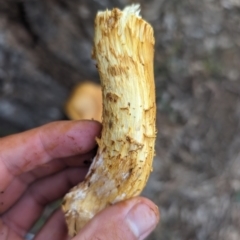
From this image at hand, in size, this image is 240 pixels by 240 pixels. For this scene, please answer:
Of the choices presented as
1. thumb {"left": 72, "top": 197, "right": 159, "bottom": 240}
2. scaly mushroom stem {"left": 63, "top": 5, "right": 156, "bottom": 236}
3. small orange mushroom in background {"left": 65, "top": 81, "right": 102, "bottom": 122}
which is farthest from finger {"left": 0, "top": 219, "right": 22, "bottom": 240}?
small orange mushroom in background {"left": 65, "top": 81, "right": 102, "bottom": 122}

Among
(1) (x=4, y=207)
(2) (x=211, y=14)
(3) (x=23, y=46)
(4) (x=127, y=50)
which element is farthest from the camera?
(2) (x=211, y=14)

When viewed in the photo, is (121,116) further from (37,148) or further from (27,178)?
(27,178)

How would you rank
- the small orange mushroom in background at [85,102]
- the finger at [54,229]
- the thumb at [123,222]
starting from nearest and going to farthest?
the thumb at [123,222] → the finger at [54,229] → the small orange mushroom in background at [85,102]

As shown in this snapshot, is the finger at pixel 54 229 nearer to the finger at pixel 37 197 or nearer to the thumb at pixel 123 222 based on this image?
the finger at pixel 37 197

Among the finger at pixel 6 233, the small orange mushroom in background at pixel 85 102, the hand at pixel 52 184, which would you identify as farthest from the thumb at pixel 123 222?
the small orange mushroom in background at pixel 85 102

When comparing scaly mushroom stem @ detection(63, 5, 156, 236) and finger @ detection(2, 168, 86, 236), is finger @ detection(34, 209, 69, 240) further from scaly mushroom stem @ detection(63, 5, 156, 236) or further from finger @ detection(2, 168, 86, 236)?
scaly mushroom stem @ detection(63, 5, 156, 236)

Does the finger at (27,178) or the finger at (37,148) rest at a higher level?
the finger at (37,148)

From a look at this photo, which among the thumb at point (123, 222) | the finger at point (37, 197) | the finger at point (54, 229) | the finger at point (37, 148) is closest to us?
the thumb at point (123, 222)

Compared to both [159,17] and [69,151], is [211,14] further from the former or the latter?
[69,151]

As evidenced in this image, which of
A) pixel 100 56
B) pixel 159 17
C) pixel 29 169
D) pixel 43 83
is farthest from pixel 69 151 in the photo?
pixel 159 17
